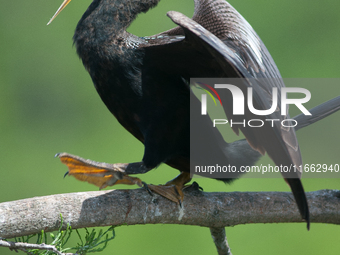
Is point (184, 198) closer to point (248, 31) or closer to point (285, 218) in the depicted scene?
point (285, 218)

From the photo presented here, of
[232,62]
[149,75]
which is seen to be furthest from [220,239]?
[232,62]

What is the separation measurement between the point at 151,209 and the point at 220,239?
0.57 m

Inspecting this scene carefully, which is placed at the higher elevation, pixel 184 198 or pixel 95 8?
pixel 95 8

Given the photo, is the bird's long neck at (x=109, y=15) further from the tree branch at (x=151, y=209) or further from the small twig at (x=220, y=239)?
the small twig at (x=220, y=239)

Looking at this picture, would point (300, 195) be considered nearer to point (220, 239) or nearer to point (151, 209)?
point (151, 209)

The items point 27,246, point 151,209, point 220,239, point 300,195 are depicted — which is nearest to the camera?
point 27,246

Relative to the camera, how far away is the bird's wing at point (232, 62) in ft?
5.87

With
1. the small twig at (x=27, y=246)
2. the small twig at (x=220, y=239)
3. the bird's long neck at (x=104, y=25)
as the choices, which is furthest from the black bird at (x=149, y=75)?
the small twig at (x=27, y=246)

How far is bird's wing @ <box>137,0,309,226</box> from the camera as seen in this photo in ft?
5.87

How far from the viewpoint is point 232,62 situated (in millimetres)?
1771

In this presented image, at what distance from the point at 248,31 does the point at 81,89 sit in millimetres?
3610

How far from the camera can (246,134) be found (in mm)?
2041

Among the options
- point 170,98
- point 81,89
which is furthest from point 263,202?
point 81,89

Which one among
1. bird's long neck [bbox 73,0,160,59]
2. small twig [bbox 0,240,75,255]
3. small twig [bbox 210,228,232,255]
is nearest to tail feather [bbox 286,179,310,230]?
small twig [bbox 210,228,232,255]
